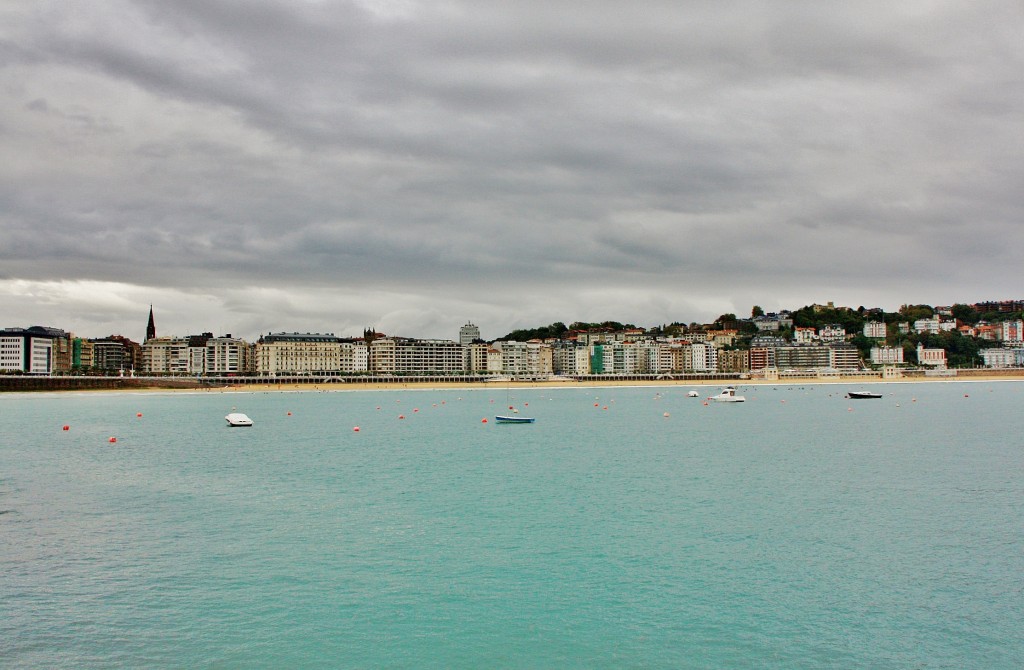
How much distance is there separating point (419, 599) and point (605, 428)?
45698mm

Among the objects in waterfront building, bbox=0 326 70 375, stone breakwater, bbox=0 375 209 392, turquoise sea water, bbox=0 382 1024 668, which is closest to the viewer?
turquoise sea water, bbox=0 382 1024 668

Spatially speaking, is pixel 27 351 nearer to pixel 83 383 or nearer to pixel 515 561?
pixel 83 383

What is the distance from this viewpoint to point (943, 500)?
27.4m

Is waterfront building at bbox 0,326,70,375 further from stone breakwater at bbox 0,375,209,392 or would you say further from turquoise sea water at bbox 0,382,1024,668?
turquoise sea water at bbox 0,382,1024,668

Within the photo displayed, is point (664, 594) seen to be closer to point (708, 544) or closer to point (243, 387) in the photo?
point (708, 544)

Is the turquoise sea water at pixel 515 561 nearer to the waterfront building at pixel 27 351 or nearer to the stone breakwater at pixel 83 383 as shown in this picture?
the stone breakwater at pixel 83 383

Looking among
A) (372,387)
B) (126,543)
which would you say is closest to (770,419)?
(126,543)

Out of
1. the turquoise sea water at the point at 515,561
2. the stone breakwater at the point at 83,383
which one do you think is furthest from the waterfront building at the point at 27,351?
the turquoise sea water at the point at 515,561

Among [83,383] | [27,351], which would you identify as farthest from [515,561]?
[27,351]

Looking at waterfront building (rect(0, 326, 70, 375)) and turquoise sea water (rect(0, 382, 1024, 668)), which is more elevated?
waterfront building (rect(0, 326, 70, 375))

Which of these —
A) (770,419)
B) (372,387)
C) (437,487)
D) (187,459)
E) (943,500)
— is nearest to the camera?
(943,500)

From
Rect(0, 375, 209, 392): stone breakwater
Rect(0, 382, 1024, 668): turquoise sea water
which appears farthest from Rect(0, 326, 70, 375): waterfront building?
Rect(0, 382, 1024, 668): turquoise sea water

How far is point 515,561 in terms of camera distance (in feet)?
63.9

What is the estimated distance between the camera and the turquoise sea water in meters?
14.0
